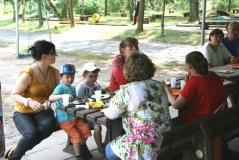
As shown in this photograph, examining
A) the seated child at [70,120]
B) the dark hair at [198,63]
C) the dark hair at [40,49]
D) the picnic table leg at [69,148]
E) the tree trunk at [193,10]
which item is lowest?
the picnic table leg at [69,148]

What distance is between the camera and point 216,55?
19.0 feet

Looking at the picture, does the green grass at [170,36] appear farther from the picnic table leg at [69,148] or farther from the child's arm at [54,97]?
the child's arm at [54,97]

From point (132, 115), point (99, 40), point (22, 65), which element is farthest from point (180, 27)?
point (132, 115)

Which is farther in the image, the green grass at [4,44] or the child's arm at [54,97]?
the green grass at [4,44]

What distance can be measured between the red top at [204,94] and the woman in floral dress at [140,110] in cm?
52

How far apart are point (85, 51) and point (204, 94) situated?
39.4 feet

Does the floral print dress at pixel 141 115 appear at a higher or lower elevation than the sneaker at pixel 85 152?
higher

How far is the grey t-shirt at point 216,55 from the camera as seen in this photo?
5.60 metres

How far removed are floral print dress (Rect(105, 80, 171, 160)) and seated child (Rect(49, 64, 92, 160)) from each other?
1.06 meters

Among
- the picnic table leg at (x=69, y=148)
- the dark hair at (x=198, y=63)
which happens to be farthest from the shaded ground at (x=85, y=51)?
the dark hair at (x=198, y=63)

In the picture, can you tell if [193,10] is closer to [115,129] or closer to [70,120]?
[70,120]

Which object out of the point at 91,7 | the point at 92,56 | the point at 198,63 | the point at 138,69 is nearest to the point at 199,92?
the point at 198,63

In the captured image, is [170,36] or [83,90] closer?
[83,90]

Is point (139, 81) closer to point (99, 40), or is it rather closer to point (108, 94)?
point (108, 94)
